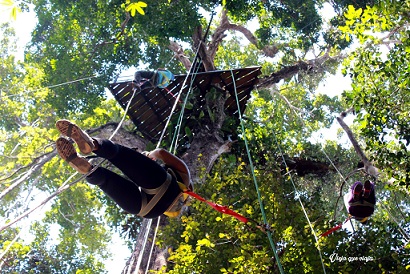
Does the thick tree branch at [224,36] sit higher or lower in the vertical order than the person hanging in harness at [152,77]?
higher

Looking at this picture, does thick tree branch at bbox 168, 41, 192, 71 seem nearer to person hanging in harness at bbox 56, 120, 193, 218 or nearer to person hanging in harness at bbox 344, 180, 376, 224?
person hanging in harness at bbox 344, 180, 376, 224

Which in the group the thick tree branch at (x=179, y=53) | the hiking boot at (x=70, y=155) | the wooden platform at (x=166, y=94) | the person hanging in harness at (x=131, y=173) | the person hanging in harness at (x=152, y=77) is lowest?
the hiking boot at (x=70, y=155)

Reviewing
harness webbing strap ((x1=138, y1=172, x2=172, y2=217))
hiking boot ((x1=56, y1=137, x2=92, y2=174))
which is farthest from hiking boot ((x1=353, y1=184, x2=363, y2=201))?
hiking boot ((x1=56, y1=137, x2=92, y2=174))

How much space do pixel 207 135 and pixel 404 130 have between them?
3126mm

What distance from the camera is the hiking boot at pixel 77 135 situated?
318 cm

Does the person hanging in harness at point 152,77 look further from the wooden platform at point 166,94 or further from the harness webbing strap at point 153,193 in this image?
the harness webbing strap at point 153,193

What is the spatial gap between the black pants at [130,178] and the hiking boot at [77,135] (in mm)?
97

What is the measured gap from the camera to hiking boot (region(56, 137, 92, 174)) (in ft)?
10.8

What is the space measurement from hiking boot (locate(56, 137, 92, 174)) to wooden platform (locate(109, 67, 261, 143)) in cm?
441

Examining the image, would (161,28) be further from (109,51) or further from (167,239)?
(167,239)

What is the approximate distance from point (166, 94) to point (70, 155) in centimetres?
478

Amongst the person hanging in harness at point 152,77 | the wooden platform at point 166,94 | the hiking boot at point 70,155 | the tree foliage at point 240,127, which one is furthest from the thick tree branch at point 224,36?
the hiking boot at point 70,155

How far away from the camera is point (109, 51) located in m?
10.1

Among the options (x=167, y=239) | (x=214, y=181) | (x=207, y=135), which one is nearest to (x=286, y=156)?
(x=207, y=135)
